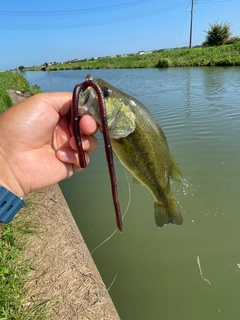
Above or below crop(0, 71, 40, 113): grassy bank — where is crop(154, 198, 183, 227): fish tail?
above

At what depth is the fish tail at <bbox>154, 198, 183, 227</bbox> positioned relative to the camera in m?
2.84

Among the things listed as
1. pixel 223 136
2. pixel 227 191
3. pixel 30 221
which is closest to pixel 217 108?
pixel 223 136

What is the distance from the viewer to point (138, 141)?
2320 millimetres

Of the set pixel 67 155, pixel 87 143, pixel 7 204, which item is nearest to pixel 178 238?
pixel 67 155

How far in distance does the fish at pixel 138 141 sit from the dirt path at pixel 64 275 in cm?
115

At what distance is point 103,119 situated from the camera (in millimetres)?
1842

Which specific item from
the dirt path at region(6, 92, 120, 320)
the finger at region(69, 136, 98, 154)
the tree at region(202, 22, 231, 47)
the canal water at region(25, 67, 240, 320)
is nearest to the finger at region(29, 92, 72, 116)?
the finger at region(69, 136, 98, 154)

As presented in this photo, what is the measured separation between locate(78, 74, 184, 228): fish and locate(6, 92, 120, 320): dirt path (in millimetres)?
1155

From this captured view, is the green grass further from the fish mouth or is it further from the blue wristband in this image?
the fish mouth

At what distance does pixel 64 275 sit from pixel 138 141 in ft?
6.75

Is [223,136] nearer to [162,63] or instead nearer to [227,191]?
[227,191]

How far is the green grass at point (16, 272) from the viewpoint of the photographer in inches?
112

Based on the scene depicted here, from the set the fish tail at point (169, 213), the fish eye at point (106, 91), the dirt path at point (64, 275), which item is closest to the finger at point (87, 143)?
the fish eye at point (106, 91)

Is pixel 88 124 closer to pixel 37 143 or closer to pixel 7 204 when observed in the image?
pixel 37 143
